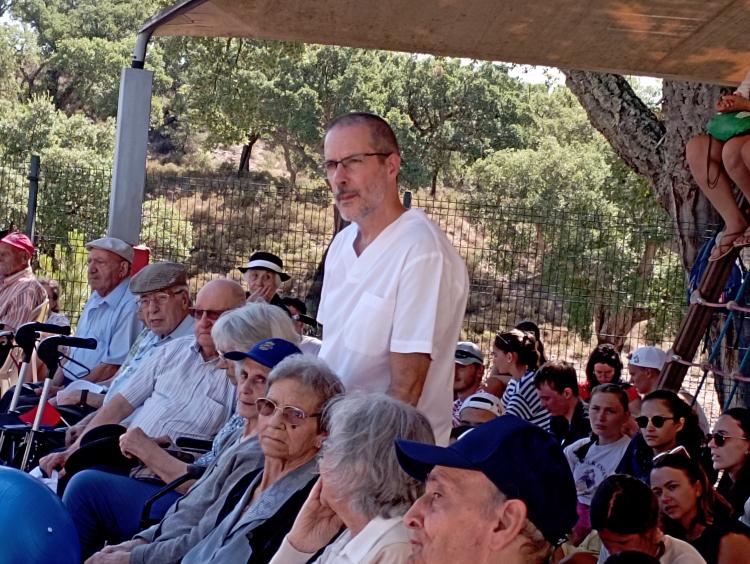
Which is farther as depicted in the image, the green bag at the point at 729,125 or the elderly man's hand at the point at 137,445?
the green bag at the point at 729,125

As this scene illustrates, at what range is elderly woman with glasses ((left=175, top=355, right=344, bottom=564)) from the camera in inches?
124

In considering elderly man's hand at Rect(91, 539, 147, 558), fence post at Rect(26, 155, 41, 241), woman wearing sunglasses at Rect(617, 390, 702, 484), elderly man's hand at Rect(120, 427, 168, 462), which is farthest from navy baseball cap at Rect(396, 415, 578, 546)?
fence post at Rect(26, 155, 41, 241)

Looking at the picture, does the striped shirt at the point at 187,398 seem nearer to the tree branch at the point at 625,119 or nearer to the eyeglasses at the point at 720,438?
the eyeglasses at the point at 720,438

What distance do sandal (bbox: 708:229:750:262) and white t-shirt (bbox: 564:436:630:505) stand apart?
126 centimetres

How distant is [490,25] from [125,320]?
272 centimetres

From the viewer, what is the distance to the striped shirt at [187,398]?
4.67 meters

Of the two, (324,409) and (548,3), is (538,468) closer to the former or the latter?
(324,409)

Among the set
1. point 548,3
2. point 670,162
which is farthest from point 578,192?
point 548,3

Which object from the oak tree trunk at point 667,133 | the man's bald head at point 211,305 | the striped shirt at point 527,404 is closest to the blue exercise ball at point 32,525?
the man's bald head at point 211,305

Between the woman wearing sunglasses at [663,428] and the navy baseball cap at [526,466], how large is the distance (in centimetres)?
261

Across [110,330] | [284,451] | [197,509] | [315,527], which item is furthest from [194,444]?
[110,330]

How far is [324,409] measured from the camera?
3160 millimetres

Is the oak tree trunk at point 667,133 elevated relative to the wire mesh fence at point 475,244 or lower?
elevated

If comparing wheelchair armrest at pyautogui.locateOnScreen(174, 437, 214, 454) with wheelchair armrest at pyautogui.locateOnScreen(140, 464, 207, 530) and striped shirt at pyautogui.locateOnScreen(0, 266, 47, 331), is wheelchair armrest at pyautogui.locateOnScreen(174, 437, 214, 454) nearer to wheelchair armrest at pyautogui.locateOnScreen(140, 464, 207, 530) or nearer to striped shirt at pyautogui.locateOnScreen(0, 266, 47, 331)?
wheelchair armrest at pyautogui.locateOnScreen(140, 464, 207, 530)
